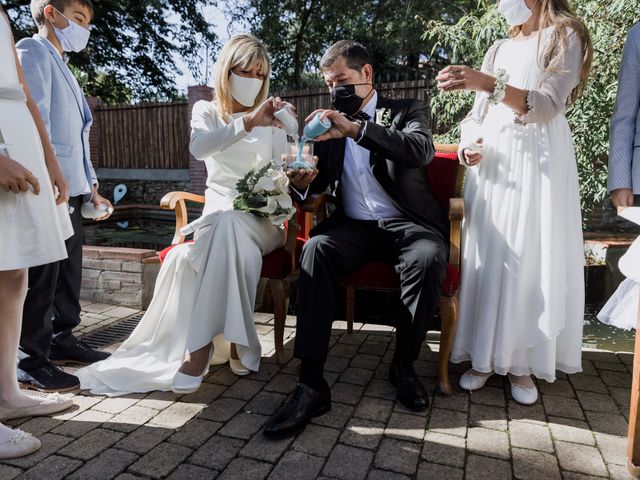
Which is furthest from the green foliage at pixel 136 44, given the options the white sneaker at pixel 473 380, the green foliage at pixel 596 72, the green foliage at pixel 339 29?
the white sneaker at pixel 473 380

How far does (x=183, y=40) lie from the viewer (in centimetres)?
1670

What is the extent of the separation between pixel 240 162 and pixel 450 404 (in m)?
1.75

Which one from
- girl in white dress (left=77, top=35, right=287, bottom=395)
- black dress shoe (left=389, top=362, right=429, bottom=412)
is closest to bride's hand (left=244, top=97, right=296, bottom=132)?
girl in white dress (left=77, top=35, right=287, bottom=395)

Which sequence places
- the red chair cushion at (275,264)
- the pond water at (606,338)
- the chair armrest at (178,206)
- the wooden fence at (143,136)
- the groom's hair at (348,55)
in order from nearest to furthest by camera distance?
the groom's hair at (348,55), the red chair cushion at (275,264), the chair armrest at (178,206), the pond water at (606,338), the wooden fence at (143,136)

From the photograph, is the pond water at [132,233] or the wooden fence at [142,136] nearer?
the pond water at [132,233]

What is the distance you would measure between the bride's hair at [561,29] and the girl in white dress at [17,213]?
7.43 ft

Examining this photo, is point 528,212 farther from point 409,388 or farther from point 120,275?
point 120,275

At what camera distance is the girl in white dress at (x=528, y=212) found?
2316 mm

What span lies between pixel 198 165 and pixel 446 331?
344 inches

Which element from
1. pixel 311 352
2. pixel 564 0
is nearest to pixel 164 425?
pixel 311 352

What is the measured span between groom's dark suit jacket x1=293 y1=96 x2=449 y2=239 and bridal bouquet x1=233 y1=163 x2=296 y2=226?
31 centimetres

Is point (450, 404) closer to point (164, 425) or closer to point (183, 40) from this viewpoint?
point (164, 425)

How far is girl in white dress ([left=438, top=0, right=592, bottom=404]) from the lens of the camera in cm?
232

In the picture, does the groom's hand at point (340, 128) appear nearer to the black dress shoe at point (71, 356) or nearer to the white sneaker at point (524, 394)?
the white sneaker at point (524, 394)
